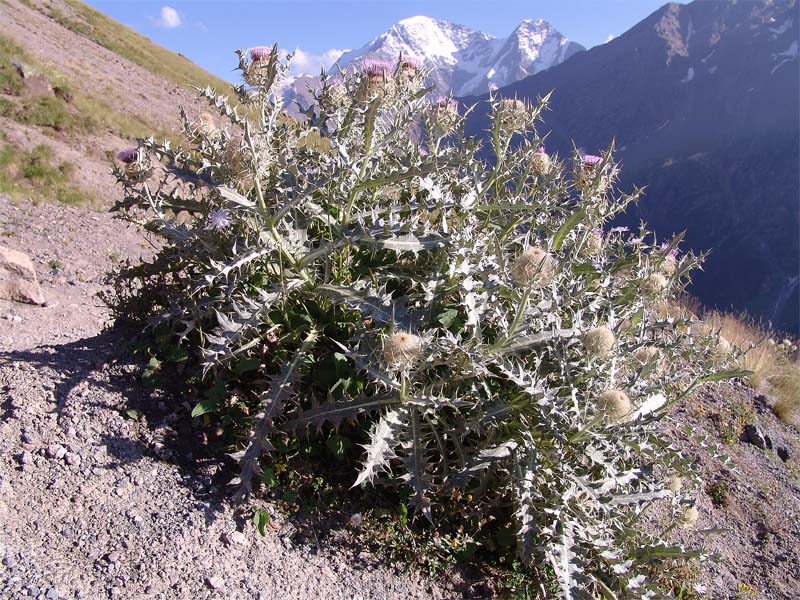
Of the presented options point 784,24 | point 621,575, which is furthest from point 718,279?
point 621,575

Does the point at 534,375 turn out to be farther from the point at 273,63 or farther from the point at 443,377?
the point at 273,63

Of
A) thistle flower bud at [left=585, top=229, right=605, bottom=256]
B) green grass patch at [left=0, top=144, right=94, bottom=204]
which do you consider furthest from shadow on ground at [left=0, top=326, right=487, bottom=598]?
green grass patch at [left=0, top=144, right=94, bottom=204]

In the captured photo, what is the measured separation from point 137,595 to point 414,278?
2.05m

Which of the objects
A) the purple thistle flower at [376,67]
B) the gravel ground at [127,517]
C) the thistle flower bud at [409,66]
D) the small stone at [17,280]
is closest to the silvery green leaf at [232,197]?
the purple thistle flower at [376,67]

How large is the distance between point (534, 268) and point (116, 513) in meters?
2.28

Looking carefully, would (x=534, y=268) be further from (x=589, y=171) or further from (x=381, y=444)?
(x=589, y=171)

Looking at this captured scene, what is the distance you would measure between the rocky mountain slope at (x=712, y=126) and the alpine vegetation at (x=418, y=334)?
7293 centimetres

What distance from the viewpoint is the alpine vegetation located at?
2.73m

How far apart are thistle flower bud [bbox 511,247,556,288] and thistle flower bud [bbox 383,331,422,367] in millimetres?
635

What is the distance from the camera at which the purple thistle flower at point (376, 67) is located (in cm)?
329

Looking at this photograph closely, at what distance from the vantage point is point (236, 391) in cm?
316

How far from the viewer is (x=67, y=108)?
14219 millimetres

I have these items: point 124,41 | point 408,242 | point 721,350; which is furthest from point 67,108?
point 124,41

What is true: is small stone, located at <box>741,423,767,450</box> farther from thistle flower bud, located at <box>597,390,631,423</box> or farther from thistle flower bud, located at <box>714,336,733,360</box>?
thistle flower bud, located at <box>597,390,631,423</box>
